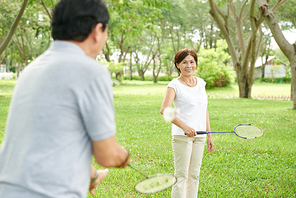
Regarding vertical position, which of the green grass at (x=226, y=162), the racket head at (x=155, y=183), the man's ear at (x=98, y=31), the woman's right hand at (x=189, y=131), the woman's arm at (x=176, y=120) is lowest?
the green grass at (x=226, y=162)

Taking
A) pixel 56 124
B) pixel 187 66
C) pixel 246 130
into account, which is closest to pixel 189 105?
pixel 187 66

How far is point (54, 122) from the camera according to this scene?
1284mm

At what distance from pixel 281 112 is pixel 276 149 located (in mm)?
5622

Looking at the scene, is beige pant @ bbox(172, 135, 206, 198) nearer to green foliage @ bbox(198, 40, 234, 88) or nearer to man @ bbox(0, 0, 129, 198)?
man @ bbox(0, 0, 129, 198)

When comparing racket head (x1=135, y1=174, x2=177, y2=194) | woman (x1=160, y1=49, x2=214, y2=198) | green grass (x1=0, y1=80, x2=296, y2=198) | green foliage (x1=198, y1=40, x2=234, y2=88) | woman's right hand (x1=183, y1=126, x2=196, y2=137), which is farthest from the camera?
green foliage (x1=198, y1=40, x2=234, y2=88)

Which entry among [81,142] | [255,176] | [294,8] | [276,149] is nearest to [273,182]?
[255,176]

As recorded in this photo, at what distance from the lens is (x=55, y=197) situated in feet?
4.24

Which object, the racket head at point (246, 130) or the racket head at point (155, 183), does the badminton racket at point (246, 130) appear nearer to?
the racket head at point (246, 130)

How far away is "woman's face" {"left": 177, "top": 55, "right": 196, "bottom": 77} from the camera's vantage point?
11.1ft

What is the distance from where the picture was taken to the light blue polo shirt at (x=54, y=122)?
1.27 metres

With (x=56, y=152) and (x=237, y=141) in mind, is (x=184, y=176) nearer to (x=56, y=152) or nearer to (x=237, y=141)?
(x=56, y=152)

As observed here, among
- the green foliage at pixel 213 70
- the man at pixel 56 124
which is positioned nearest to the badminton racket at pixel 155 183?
the man at pixel 56 124

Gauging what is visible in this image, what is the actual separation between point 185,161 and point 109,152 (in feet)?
6.62

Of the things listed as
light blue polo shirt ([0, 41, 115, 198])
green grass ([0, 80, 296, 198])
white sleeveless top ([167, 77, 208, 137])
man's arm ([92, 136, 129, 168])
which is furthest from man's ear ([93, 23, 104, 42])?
green grass ([0, 80, 296, 198])
